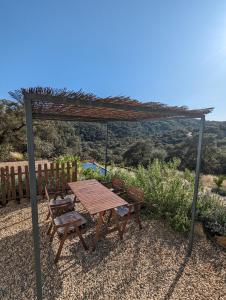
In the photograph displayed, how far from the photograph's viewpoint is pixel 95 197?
3391 mm

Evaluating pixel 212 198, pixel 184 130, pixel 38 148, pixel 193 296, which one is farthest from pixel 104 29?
pixel 184 130

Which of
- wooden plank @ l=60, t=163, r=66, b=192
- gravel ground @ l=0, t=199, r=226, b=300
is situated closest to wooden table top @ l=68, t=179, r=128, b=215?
gravel ground @ l=0, t=199, r=226, b=300

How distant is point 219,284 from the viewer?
238 cm

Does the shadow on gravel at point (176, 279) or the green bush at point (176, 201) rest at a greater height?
the green bush at point (176, 201)

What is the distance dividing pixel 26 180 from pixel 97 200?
2.77m

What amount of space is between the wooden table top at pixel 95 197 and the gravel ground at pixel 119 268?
27.8 inches

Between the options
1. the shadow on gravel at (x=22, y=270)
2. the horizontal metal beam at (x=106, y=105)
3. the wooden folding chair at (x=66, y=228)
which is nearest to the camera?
the horizontal metal beam at (x=106, y=105)

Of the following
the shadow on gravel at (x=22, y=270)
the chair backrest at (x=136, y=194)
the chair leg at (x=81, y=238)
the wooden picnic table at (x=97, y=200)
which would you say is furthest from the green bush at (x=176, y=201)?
the shadow on gravel at (x=22, y=270)

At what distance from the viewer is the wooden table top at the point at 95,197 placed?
294cm

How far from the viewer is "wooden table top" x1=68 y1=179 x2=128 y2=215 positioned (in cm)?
294

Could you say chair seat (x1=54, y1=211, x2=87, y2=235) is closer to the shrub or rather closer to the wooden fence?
the wooden fence

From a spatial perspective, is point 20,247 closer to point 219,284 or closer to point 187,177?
point 219,284

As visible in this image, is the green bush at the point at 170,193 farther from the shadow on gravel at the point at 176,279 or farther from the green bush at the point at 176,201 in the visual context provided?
the shadow on gravel at the point at 176,279

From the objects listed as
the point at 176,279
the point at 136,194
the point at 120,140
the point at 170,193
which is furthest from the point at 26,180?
the point at 120,140
